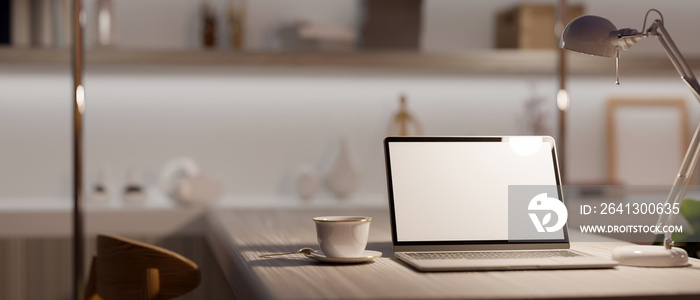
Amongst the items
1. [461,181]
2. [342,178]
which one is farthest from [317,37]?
[461,181]

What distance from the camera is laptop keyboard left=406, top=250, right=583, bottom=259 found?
48.8 inches

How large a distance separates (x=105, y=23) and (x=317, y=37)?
2.78 ft

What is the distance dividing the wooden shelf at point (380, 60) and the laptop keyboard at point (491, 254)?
6.47 ft

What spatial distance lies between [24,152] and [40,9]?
0.68 m

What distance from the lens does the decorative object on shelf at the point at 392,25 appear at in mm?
3285

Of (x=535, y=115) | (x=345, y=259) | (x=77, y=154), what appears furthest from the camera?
(x=535, y=115)

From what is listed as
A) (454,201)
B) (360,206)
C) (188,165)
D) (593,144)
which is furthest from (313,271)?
(593,144)

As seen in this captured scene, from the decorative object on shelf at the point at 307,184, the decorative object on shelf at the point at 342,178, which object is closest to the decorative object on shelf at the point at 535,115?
the decorative object on shelf at the point at 342,178

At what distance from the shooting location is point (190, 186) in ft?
10.2

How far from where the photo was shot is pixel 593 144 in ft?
12.4

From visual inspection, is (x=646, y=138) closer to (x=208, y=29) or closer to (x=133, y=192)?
(x=208, y=29)

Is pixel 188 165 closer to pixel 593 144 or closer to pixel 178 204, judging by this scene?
pixel 178 204

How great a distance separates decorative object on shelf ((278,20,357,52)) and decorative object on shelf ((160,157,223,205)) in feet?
2.05

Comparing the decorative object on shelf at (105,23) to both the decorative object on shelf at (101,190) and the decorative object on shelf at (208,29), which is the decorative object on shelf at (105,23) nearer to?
the decorative object on shelf at (208,29)
